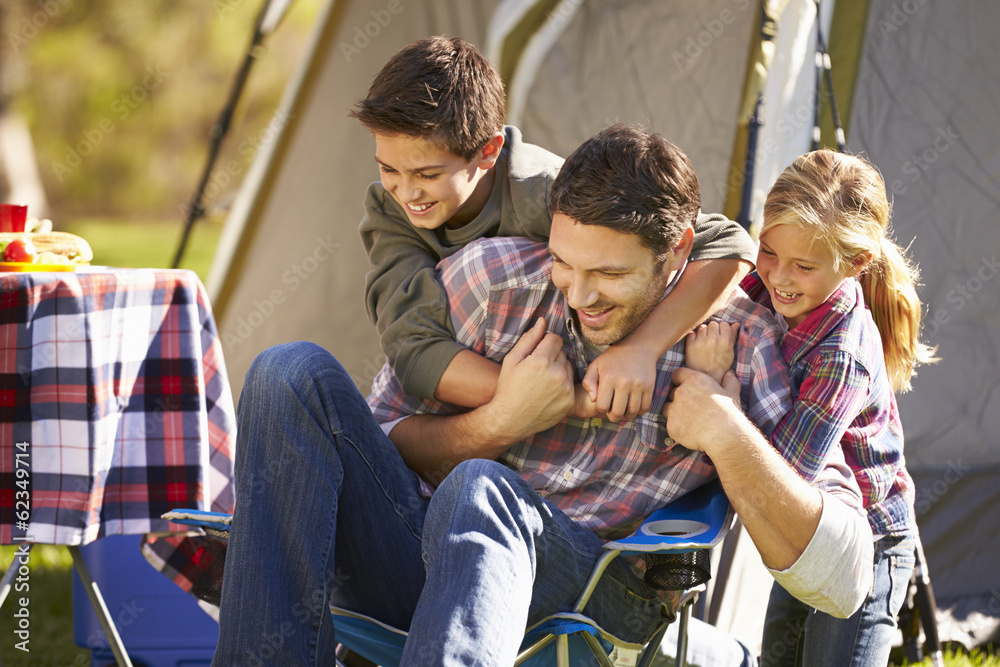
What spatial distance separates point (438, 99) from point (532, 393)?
0.63 meters

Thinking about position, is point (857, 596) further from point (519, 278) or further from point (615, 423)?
point (519, 278)

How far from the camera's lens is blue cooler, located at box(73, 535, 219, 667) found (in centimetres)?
232

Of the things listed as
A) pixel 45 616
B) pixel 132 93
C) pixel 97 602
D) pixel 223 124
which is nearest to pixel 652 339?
pixel 97 602

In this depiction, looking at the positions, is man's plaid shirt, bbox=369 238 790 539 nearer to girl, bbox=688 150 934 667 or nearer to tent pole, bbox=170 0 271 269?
girl, bbox=688 150 934 667

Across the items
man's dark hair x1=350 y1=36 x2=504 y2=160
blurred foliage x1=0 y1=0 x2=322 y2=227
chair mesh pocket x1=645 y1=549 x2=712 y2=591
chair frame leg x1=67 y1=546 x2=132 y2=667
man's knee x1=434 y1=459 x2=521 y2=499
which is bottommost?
chair frame leg x1=67 y1=546 x2=132 y2=667

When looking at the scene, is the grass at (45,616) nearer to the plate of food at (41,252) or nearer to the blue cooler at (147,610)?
the blue cooler at (147,610)

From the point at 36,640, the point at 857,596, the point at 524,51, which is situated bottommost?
the point at 36,640

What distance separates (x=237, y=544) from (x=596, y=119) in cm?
198

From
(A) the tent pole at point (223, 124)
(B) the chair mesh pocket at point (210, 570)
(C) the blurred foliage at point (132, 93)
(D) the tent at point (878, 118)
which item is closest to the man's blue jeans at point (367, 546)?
(B) the chair mesh pocket at point (210, 570)

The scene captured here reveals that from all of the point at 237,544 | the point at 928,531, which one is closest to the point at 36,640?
the point at 237,544

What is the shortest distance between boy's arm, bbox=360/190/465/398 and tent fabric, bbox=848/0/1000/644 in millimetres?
1573

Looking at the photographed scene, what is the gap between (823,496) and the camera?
156cm

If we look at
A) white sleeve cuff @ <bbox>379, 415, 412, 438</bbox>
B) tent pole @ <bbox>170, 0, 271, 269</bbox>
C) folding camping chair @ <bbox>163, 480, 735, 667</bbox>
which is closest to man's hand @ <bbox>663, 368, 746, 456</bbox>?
folding camping chair @ <bbox>163, 480, 735, 667</bbox>

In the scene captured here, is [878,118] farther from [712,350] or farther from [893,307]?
[712,350]
